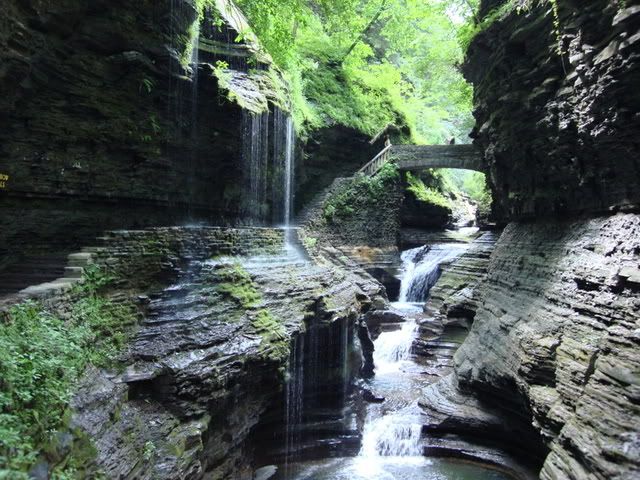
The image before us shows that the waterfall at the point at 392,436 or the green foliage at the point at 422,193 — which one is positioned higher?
the green foliage at the point at 422,193

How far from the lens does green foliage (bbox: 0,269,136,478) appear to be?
12.6 feet

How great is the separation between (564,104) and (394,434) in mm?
8080

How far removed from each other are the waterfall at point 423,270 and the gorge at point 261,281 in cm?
268

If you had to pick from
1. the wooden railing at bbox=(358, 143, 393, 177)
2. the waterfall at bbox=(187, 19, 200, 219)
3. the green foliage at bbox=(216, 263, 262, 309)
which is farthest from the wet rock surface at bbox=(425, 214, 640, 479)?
the wooden railing at bbox=(358, 143, 393, 177)

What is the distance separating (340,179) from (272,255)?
1068 centimetres

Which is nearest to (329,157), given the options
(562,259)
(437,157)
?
(437,157)

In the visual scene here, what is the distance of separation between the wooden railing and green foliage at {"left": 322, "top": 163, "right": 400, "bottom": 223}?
1.19 ft

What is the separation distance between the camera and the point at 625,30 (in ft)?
20.6

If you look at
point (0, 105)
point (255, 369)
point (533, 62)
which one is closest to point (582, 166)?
point (533, 62)

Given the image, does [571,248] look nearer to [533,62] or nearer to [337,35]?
[533,62]

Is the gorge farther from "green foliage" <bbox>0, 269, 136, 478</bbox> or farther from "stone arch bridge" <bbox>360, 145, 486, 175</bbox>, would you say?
"stone arch bridge" <bbox>360, 145, 486, 175</bbox>

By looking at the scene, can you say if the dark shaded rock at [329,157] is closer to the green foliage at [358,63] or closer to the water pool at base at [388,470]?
the green foliage at [358,63]

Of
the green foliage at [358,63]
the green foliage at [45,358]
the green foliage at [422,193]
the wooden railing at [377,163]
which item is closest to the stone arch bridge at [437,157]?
the wooden railing at [377,163]

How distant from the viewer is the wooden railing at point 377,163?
72.0ft
